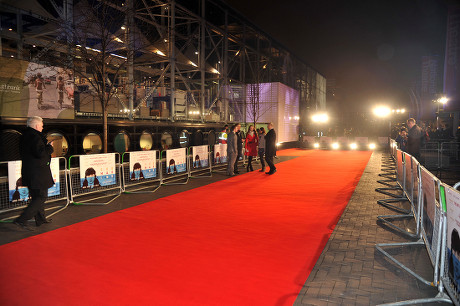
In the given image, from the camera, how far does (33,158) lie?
5875 mm

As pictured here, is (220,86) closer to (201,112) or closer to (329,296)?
(201,112)

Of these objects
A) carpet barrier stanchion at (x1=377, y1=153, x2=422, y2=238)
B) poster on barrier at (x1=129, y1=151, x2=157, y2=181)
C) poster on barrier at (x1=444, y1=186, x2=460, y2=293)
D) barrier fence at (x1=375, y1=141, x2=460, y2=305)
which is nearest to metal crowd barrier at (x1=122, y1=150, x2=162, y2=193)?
poster on barrier at (x1=129, y1=151, x2=157, y2=181)

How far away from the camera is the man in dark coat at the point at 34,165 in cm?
583

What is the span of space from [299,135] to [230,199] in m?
28.8

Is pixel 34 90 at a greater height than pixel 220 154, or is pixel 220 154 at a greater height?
pixel 34 90

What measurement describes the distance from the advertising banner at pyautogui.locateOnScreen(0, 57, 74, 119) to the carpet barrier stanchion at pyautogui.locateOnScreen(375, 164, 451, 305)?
11.6 metres

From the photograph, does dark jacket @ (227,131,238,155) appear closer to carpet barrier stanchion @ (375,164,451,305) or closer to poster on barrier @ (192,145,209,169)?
poster on barrier @ (192,145,209,169)

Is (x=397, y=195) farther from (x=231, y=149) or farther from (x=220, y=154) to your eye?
(x=220, y=154)

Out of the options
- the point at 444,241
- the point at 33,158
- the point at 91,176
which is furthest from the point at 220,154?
the point at 444,241

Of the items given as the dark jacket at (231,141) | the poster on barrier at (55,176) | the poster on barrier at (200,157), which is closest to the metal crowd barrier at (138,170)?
the poster on barrier at (55,176)

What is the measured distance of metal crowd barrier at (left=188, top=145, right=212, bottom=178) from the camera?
40.4 ft

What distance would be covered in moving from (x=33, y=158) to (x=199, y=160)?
7206 mm

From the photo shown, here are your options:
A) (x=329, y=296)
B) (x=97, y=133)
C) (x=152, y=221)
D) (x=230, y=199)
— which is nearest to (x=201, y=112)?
(x=97, y=133)

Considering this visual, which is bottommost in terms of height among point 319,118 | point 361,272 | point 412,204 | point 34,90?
point 361,272
